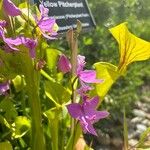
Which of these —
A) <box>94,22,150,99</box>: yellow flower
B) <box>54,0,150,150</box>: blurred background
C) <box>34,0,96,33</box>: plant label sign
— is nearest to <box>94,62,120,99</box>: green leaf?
<box>94,22,150,99</box>: yellow flower

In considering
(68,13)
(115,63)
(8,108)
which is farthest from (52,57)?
(115,63)

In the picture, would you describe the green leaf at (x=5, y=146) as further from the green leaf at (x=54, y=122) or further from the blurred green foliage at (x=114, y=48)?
the blurred green foliage at (x=114, y=48)

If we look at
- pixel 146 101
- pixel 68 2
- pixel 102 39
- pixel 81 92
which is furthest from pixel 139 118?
pixel 81 92

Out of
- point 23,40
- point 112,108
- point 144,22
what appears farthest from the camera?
point 144,22

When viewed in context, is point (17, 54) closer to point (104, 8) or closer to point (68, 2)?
point (68, 2)

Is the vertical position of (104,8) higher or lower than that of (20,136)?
lower

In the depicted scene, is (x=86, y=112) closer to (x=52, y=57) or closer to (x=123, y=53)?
(x=123, y=53)

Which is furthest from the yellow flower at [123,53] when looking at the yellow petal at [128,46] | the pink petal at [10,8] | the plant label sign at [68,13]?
the plant label sign at [68,13]
